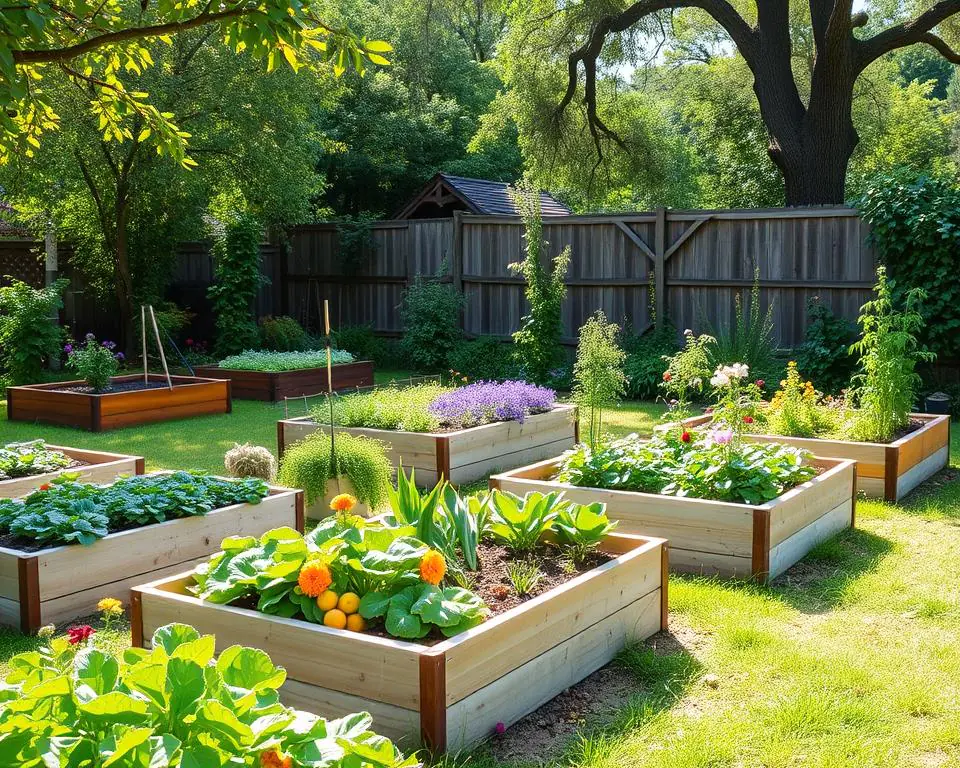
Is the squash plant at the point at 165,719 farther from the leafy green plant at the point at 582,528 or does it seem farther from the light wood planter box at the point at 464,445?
the light wood planter box at the point at 464,445

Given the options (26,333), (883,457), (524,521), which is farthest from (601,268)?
(524,521)

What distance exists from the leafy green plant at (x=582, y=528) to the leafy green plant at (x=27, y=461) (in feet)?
12.5

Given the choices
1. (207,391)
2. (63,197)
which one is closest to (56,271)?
(63,197)

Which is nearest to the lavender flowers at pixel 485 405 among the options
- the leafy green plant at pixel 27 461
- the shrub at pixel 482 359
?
the leafy green plant at pixel 27 461

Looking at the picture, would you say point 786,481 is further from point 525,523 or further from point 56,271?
point 56,271

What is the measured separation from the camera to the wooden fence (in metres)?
11.8

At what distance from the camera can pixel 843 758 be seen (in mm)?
3260

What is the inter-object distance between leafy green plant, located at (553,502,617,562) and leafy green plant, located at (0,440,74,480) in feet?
12.5

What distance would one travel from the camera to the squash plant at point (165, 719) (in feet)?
6.56

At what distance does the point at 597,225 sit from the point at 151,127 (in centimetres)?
880

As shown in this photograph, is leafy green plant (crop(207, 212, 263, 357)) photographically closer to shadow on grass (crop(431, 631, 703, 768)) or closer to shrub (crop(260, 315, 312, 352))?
shrub (crop(260, 315, 312, 352))

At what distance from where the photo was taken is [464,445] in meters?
7.40

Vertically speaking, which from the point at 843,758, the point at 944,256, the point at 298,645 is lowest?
the point at 843,758

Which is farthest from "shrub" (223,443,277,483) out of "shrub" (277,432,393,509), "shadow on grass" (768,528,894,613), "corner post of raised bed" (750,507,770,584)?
"shadow on grass" (768,528,894,613)
